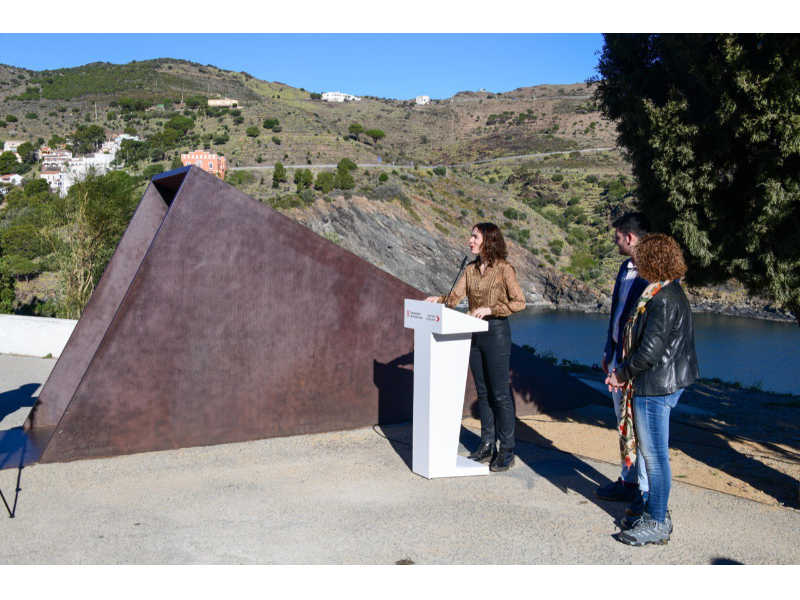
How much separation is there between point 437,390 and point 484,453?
0.74 meters

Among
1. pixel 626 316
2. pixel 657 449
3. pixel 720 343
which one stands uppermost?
pixel 626 316

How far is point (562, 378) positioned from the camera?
6.69m

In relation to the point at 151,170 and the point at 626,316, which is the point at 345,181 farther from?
the point at 626,316

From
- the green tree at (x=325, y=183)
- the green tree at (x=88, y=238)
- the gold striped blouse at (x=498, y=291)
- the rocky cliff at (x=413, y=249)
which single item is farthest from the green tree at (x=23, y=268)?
the gold striped blouse at (x=498, y=291)

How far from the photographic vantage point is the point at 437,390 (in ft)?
14.5

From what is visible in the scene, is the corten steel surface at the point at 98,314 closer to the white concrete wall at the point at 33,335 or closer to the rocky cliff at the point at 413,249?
the white concrete wall at the point at 33,335

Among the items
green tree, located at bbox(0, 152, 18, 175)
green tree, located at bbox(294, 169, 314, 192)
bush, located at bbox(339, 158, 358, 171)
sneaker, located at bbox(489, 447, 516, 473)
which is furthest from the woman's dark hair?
green tree, located at bbox(0, 152, 18, 175)

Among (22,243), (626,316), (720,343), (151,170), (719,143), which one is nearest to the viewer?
(626,316)

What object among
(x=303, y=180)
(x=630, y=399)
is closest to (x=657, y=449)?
(x=630, y=399)

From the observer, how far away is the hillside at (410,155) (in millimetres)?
43281

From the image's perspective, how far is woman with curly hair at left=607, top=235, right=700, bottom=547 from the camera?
3.42 metres

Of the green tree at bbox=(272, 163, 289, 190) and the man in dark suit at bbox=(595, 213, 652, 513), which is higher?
the green tree at bbox=(272, 163, 289, 190)

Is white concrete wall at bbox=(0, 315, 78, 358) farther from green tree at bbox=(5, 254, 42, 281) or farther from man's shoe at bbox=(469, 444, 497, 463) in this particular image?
green tree at bbox=(5, 254, 42, 281)

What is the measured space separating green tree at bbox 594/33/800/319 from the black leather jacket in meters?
2.13
